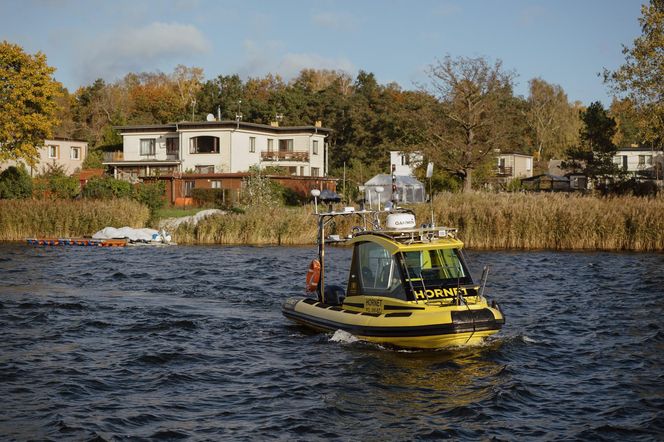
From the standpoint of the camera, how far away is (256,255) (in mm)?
39188

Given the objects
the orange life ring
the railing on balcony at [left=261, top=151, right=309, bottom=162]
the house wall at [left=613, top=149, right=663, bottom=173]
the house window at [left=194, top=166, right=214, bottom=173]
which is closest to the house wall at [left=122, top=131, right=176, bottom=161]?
the house window at [left=194, top=166, right=214, bottom=173]

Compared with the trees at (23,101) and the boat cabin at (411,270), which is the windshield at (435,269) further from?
the trees at (23,101)

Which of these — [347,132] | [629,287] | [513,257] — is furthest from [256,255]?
[347,132]

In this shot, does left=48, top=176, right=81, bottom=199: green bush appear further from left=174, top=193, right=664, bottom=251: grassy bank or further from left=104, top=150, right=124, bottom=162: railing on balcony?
left=174, top=193, right=664, bottom=251: grassy bank

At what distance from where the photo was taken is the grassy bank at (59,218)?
154ft

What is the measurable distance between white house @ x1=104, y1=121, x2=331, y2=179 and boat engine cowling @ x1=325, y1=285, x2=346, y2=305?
5463cm

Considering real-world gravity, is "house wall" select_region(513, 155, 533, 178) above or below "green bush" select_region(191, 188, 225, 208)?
above

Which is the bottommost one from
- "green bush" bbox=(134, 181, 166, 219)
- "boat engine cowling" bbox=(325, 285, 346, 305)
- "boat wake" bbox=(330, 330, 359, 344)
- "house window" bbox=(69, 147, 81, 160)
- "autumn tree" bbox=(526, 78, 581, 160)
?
"boat wake" bbox=(330, 330, 359, 344)

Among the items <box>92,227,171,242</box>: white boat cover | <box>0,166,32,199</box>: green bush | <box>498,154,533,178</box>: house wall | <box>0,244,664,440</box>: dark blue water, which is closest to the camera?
<box>0,244,664,440</box>: dark blue water

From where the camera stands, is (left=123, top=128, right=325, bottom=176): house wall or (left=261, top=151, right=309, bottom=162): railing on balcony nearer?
(left=123, top=128, right=325, bottom=176): house wall

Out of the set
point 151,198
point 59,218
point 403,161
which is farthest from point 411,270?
point 403,161

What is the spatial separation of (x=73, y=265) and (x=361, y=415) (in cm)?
2406

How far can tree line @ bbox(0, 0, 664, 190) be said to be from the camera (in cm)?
5838

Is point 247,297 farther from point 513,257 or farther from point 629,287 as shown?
point 513,257
